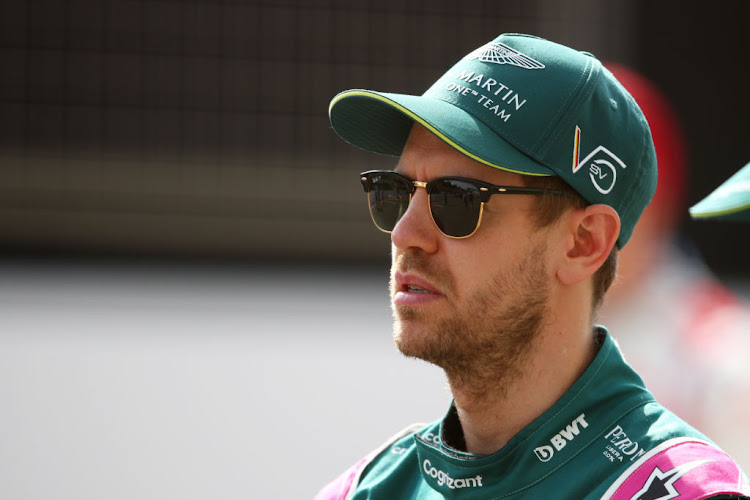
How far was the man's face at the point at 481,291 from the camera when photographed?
237 centimetres

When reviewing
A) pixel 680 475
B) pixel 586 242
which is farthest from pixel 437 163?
pixel 680 475

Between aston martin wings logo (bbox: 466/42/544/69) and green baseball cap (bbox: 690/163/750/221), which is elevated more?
aston martin wings logo (bbox: 466/42/544/69)

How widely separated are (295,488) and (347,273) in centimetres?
625

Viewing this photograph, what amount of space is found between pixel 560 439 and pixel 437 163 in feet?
2.21

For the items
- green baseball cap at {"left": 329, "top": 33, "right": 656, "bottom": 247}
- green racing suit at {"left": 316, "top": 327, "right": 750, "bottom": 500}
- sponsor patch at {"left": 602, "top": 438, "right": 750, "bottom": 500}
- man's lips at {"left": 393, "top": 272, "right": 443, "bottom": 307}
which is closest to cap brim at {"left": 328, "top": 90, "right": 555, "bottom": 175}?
green baseball cap at {"left": 329, "top": 33, "right": 656, "bottom": 247}

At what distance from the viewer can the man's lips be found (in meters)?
2.41

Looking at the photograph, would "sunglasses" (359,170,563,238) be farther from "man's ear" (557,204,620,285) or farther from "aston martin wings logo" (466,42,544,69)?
"aston martin wings logo" (466,42,544,69)

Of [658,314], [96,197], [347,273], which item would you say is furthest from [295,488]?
[96,197]

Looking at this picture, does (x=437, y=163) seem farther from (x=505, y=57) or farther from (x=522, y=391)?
(x=522, y=391)

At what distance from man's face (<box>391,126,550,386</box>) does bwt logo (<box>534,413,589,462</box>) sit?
0.20m

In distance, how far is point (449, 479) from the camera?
2.31 meters

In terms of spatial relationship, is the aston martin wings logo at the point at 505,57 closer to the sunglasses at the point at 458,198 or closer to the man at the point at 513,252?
the man at the point at 513,252

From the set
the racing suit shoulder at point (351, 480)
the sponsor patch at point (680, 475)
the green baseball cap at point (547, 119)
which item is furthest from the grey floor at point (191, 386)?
the sponsor patch at point (680, 475)

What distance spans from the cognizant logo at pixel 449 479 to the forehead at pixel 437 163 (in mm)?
636
